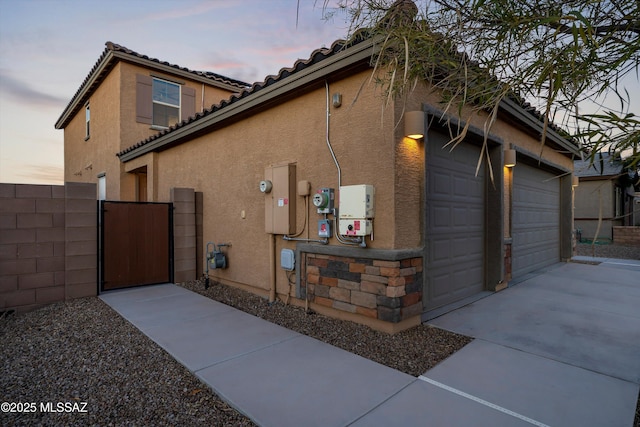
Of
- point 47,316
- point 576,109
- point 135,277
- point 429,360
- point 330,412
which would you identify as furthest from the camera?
point 135,277

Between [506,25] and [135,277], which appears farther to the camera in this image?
[135,277]

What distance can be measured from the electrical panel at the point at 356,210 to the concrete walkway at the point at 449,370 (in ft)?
4.29

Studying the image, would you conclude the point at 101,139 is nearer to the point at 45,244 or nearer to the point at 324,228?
the point at 45,244

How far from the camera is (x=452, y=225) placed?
4.74 m

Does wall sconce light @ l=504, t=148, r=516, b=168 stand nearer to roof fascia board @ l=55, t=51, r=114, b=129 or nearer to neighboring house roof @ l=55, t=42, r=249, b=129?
neighboring house roof @ l=55, t=42, r=249, b=129

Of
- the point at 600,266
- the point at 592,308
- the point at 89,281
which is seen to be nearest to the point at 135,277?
the point at 89,281

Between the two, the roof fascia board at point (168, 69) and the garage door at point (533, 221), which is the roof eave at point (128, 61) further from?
the garage door at point (533, 221)

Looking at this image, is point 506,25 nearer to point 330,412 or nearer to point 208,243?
point 330,412

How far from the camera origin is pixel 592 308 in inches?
177

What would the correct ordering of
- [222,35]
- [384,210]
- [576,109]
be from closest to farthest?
[576,109] < [384,210] < [222,35]

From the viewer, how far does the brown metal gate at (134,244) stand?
222 inches

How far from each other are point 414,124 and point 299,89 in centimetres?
176

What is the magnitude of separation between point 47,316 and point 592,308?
24.9 feet

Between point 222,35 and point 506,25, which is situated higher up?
point 222,35
